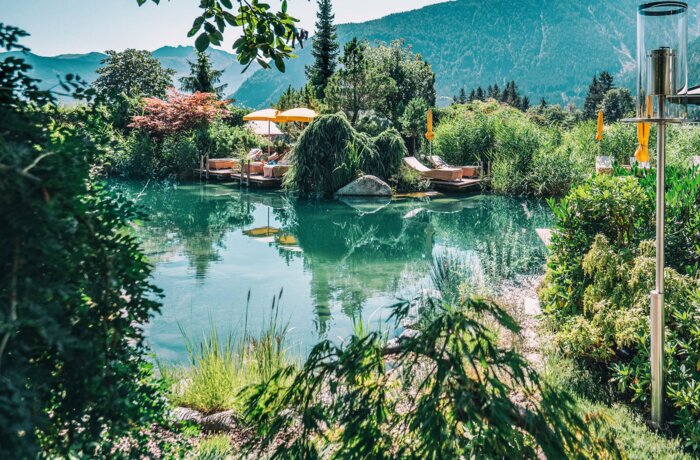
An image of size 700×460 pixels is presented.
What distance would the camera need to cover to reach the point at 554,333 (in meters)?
4.20

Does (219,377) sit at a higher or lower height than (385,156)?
lower

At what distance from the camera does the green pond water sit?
627 centimetres

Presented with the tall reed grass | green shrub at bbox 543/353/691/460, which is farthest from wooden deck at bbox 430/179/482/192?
the tall reed grass

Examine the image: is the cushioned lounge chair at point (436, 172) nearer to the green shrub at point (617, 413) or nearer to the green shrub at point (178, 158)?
the green shrub at point (178, 158)

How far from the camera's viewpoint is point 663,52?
287 cm

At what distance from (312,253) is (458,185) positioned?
7980 millimetres

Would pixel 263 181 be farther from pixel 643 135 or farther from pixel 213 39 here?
pixel 213 39

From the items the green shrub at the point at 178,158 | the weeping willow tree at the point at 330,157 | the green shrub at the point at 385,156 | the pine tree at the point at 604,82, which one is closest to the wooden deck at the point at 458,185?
the green shrub at the point at 385,156

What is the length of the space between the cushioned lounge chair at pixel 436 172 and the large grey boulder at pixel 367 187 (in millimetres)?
1600

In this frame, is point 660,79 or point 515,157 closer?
point 660,79

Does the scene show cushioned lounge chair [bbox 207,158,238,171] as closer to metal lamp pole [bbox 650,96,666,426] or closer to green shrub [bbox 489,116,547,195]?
green shrub [bbox 489,116,547,195]

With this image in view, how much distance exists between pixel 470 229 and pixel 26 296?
36.3 ft

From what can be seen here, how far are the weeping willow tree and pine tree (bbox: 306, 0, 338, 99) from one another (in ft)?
42.1

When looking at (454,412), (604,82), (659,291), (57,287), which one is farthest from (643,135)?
(604,82)
